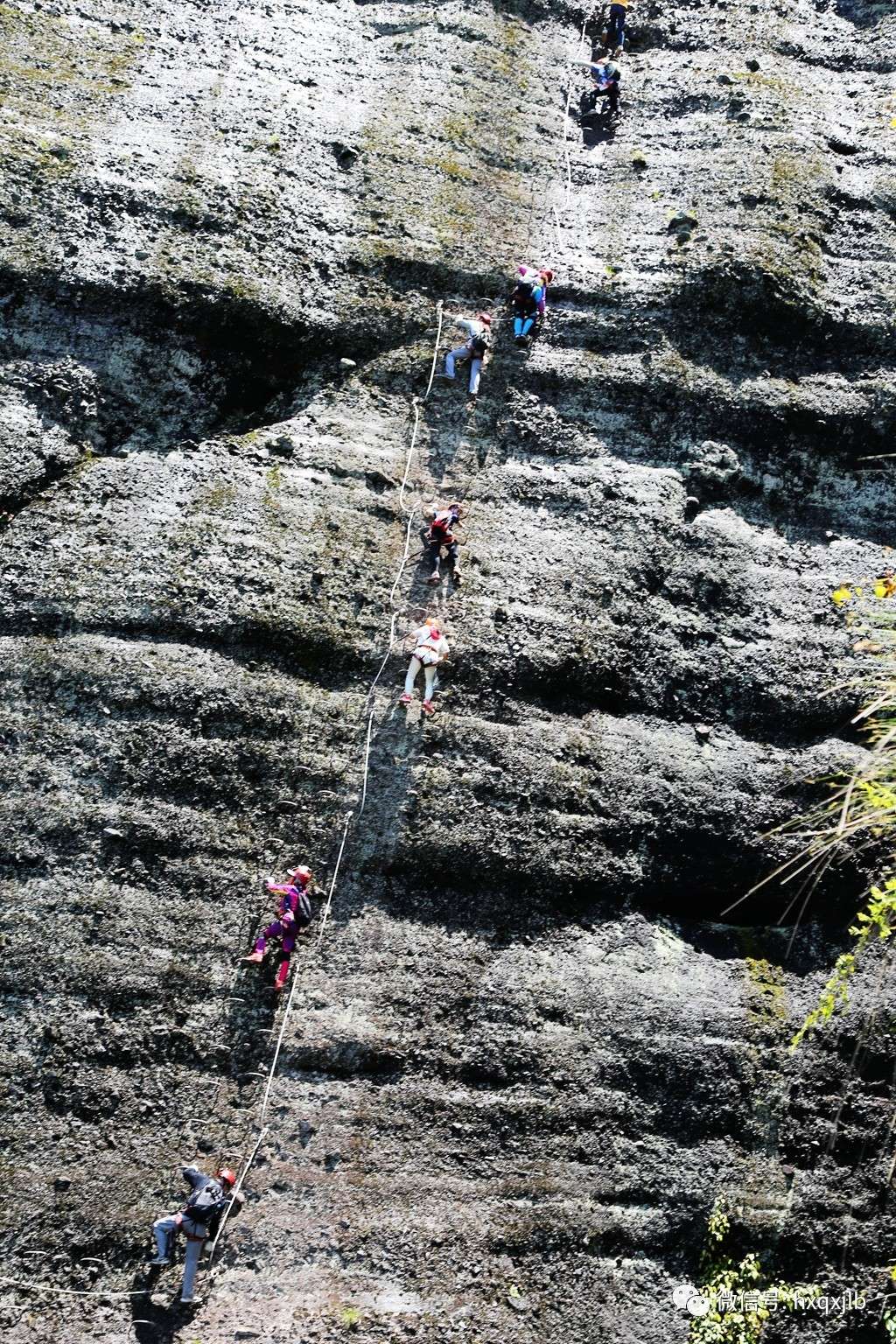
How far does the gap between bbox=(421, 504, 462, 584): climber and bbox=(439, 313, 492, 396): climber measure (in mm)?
1613

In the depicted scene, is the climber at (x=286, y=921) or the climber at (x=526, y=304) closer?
the climber at (x=286, y=921)

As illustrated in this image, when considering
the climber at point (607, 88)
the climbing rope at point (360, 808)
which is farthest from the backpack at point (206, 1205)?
the climber at point (607, 88)

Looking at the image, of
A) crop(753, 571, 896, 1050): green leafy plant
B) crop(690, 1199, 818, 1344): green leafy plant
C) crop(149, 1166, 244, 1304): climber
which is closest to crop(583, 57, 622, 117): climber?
crop(753, 571, 896, 1050): green leafy plant

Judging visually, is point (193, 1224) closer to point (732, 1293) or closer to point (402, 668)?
point (732, 1293)

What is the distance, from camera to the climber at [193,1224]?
28.6 ft

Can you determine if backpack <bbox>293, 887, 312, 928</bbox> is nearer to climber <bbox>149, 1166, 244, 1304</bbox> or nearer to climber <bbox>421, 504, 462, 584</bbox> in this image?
climber <bbox>149, 1166, 244, 1304</bbox>

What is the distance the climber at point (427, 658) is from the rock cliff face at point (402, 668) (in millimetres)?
207

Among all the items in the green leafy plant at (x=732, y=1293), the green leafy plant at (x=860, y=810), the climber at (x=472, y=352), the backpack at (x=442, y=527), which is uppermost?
the climber at (x=472, y=352)

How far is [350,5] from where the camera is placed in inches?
553

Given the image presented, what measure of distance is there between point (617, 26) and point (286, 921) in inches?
481

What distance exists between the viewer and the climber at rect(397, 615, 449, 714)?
1047cm

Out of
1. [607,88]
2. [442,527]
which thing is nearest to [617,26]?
[607,88]

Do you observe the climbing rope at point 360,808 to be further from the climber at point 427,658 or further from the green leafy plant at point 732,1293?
the green leafy plant at point 732,1293

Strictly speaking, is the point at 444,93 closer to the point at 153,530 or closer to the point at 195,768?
the point at 153,530
